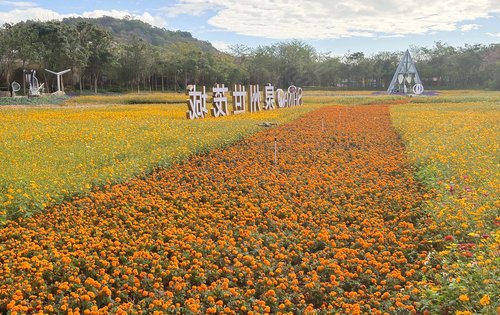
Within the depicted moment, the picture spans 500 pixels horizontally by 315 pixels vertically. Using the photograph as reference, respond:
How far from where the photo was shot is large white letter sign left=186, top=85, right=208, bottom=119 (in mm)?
16839

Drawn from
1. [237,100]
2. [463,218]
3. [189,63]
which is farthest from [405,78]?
[463,218]

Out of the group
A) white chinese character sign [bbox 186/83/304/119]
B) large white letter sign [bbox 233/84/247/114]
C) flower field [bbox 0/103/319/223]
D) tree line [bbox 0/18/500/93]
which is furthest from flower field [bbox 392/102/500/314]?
tree line [bbox 0/18/500/93]

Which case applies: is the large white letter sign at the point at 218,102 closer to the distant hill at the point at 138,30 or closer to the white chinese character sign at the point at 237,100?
the white chinese character sign at the point at 237,100

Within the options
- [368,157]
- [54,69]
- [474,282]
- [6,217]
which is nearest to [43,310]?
[6,217]

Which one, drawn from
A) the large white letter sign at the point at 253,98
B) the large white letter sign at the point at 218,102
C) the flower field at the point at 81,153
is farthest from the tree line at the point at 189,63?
the flower field at the point at 81,153

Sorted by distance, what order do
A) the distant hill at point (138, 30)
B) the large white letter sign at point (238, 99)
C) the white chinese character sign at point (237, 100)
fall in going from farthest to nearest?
the distant hill at point (138, 30), the large white letter sign at point (238, 99), the white chinese character sign at point (237, 100)

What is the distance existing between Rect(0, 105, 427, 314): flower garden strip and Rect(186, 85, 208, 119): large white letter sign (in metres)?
8.71

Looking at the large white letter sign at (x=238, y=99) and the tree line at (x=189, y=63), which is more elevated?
the tree line at (x=189, y=63)

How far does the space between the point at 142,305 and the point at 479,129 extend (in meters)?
12.1

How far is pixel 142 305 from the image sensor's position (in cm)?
391

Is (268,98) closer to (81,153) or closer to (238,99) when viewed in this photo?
(238,99)

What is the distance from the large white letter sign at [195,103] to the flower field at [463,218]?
27.0 ft

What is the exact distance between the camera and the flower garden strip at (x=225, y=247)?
13.2ft

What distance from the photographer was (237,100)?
2089 centimetres
